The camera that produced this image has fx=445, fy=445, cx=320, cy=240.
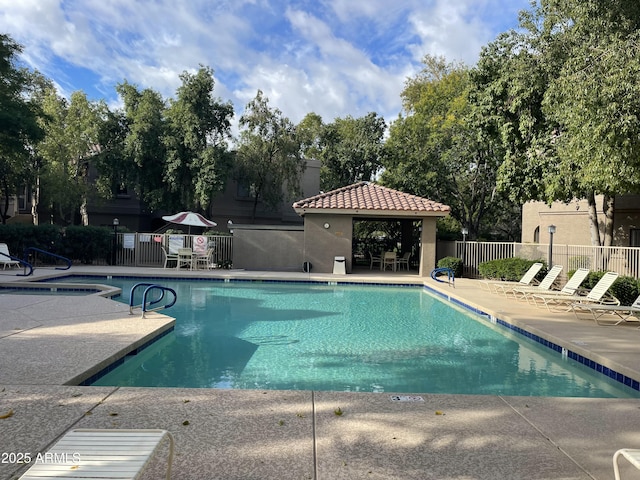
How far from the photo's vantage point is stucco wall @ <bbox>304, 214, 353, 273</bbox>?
19.0 metres

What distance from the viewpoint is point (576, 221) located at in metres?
21.3

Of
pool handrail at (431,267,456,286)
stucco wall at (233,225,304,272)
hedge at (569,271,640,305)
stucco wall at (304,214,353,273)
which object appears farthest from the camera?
stucco wall at (233,225,304,272)

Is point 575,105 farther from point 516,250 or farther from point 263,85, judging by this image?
point 263,85

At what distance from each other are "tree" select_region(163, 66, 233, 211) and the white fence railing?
1297 cm

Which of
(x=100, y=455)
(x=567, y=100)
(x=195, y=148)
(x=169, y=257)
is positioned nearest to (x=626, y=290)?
(x=567, y=100)

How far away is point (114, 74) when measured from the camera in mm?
25844

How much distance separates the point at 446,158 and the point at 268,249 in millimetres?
11012

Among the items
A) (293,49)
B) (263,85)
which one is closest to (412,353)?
(293,49)

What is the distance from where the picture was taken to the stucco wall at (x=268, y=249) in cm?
2041

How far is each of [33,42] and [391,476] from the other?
22.8 m

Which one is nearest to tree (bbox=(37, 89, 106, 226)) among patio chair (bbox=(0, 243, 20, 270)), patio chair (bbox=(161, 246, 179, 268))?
patio chair (bbox=(161, 246, 179, 268))

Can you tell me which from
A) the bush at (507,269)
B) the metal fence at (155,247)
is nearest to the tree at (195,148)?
the metal fence at (155,247)

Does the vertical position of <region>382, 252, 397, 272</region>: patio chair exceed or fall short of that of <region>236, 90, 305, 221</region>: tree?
it falls short

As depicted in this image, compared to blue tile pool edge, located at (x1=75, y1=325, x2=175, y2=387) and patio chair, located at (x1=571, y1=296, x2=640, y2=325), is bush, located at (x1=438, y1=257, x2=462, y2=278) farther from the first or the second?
blue tile pool edge, located at (x1=75, y1=325, x2=175, y2=387)
